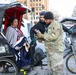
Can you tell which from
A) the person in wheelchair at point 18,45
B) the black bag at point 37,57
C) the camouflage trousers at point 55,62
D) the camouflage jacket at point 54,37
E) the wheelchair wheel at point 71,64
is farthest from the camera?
the wheelchair wheel at point 71,64

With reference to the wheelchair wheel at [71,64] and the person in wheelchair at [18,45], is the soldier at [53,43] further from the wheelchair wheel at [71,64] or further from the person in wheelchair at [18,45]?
the wheelchair wheel at [71,64]

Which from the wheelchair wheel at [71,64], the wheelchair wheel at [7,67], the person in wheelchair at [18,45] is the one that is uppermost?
the person in wheelchair at [18,45]

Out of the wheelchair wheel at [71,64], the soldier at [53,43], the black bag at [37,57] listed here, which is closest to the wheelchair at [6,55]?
the black bag at [37,57]

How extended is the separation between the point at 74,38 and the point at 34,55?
1145mm

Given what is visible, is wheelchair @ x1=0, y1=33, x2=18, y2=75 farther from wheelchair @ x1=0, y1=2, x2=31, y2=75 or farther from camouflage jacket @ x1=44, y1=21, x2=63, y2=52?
camouflage jacket @ x1=44, y1=21, x2=63, y2=52

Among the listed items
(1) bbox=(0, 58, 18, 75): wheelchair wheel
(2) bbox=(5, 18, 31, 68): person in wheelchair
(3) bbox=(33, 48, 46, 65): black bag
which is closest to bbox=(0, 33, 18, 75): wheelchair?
(1) bbox=(0, 58, 18, 75): wheelchair wheel

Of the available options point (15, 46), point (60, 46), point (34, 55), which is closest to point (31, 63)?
point (34, 55)

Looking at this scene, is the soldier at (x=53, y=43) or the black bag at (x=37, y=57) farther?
the black bag at (x=37, y=57)

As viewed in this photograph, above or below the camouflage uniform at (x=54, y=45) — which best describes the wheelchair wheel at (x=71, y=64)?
below

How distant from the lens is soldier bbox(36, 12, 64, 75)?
5.71 m

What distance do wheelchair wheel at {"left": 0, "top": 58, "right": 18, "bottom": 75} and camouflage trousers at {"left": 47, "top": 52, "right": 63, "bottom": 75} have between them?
81 cm

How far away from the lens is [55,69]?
237 inches

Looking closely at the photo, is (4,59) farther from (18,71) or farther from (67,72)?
(67,72)

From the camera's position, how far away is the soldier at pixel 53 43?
5711mm
